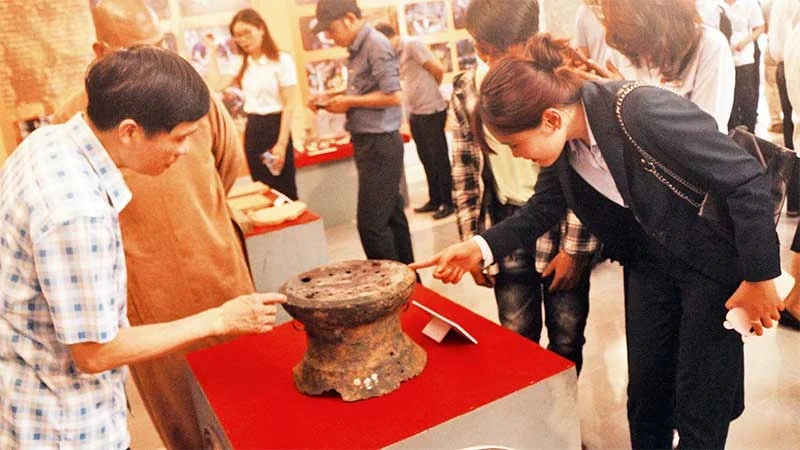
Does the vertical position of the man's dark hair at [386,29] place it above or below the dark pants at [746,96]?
above

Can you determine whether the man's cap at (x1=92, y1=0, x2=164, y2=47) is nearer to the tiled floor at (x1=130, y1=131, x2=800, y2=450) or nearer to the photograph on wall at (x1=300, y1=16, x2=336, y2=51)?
the tiled floor at (x1=130, y1=131, x2=800, y2=450)

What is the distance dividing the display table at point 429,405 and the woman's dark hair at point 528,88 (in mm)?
531

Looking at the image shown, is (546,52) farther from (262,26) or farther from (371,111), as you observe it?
(262,26)

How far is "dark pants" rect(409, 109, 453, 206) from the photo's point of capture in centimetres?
565

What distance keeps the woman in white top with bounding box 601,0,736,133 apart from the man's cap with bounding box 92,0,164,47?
4.72ft

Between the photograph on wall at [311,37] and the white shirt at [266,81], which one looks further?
the photograph on wall at [311,37]

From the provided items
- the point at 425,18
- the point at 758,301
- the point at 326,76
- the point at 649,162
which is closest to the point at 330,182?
the point at 326,76

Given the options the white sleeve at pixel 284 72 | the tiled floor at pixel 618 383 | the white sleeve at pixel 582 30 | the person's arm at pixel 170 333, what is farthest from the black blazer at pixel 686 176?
the white sleeve at pixel 284 72

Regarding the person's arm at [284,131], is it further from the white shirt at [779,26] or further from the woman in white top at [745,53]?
the woman in white top at [745,53]

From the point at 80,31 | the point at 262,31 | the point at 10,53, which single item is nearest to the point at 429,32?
the point at 262,31

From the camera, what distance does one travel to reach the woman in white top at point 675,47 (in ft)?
7.29

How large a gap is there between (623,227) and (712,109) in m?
0.66

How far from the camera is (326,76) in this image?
5723mm

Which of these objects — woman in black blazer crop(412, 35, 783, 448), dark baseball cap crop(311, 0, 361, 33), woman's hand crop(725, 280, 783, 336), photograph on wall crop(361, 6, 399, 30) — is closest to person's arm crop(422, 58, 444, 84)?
photograph on wall crop(361, 6, 399, 30)
